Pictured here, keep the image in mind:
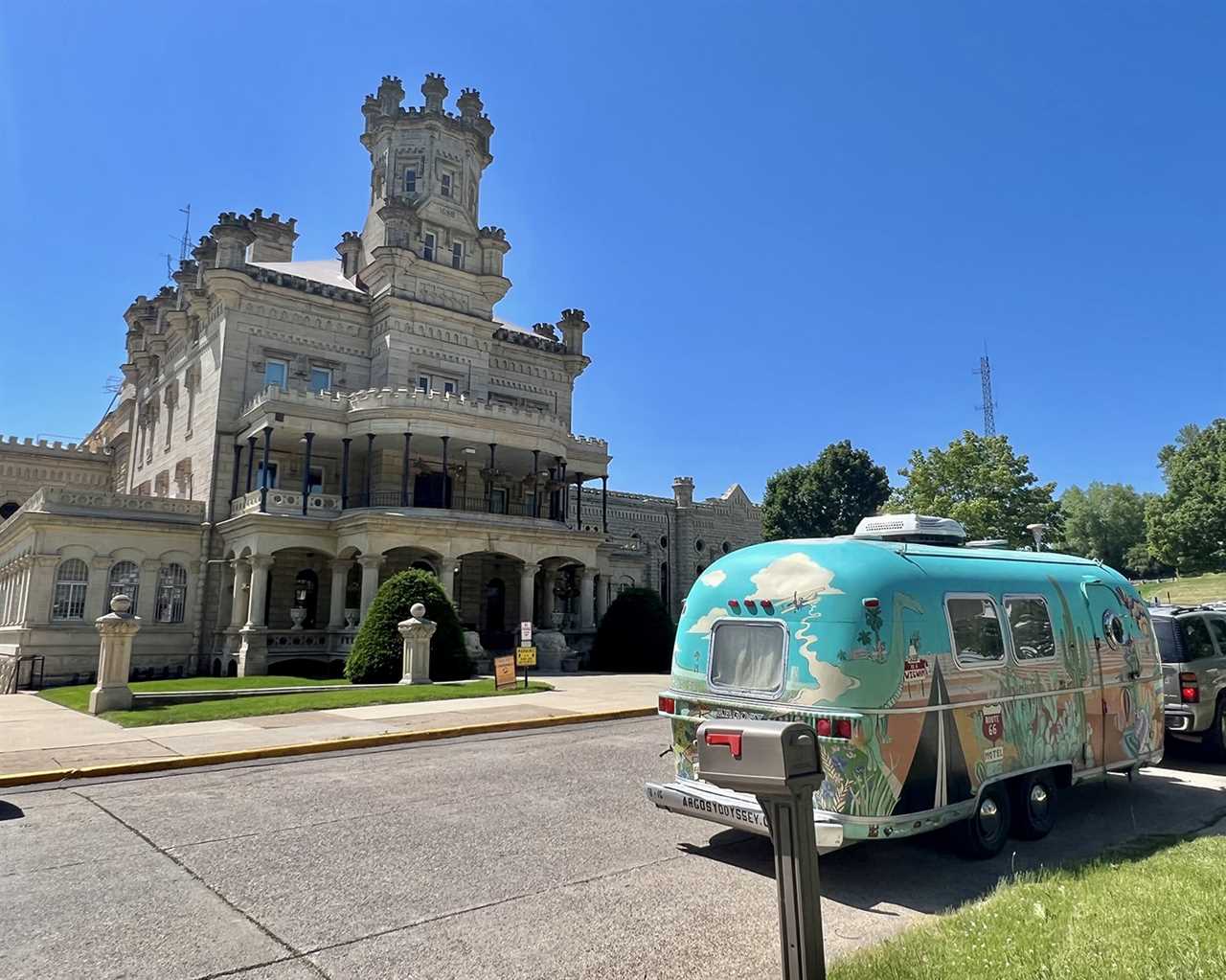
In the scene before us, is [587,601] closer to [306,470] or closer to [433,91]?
[306,470]

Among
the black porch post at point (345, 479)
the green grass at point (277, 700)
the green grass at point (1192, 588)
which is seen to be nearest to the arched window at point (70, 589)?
the green grass at point (277, 700)

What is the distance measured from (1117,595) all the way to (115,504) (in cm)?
3330

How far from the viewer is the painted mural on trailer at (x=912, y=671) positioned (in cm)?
605

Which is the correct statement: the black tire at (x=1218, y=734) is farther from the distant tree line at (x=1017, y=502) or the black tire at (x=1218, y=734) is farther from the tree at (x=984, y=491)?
the tree at (x=984, y=491)

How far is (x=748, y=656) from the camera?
6.75 m

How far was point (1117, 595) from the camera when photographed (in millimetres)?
8664

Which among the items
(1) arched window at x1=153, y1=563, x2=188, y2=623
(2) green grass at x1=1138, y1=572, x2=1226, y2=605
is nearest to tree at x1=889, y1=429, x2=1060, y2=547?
(2) green grass at x1=1138, y1=572, x2=1226, y2=605

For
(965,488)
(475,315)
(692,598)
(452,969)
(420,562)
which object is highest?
(475,315)

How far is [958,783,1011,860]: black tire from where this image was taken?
6.67m

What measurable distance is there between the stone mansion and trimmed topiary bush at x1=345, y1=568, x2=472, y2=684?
610 cm

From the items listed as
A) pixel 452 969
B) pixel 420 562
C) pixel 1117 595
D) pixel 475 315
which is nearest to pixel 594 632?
pixel 420 562

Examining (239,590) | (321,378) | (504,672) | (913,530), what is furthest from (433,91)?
(913,530)

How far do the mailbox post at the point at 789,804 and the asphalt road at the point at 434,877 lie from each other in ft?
3.46

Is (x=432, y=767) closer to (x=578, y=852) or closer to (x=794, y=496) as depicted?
(x=578, y=852)
